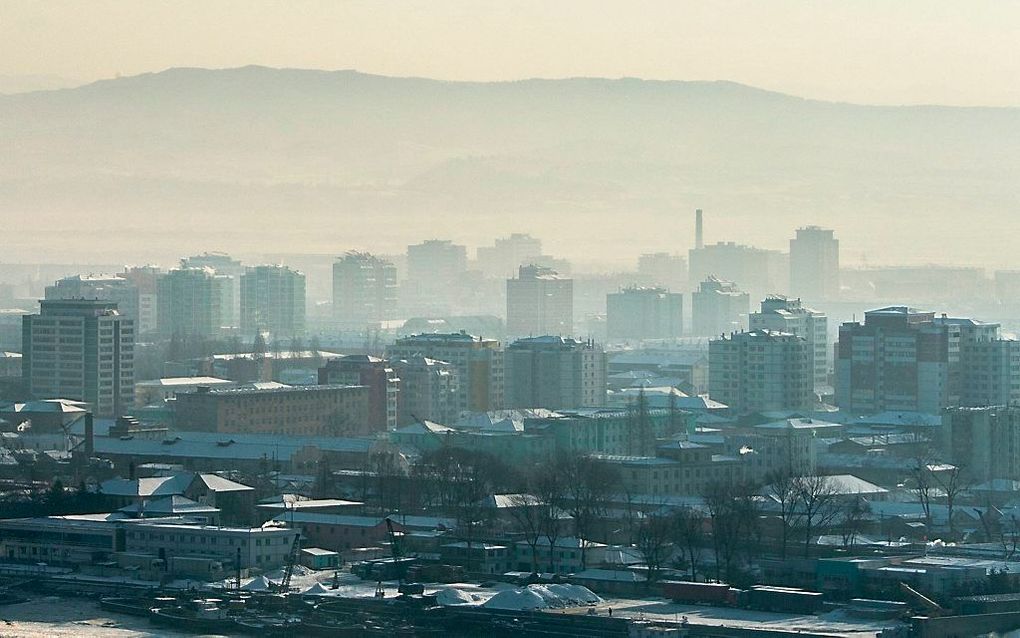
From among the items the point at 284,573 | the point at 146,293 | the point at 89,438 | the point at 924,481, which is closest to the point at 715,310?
the point at 146,293

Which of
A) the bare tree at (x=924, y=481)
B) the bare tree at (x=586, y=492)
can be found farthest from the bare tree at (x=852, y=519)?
the bare tree at (x=586, y=492)

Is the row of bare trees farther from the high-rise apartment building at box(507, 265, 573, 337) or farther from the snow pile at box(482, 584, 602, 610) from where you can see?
the high-rise apartment building at box(507, 265, 573, 337)

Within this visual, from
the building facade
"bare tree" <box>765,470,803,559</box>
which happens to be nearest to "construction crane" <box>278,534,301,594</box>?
"bare tree" <box>765,470,803,559</box>

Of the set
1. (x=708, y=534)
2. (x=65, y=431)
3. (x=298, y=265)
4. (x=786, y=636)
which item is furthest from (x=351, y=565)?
(x=298, y=265)

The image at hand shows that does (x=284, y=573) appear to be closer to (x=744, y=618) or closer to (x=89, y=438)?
(x=744, y=618)

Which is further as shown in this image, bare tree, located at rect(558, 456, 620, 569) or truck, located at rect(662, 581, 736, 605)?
bare tree, located at rect(558, 456, 620, 569)

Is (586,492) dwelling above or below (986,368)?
below

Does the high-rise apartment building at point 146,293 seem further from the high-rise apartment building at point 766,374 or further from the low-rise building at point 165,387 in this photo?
the high-rise apartment building at point 766,374
